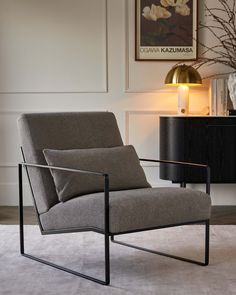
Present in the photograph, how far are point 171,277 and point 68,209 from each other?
603mm

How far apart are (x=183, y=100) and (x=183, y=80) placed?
0.20 metres

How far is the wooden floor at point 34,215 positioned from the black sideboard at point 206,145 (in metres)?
0.28

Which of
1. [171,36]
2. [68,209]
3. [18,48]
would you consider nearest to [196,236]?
[68,209]

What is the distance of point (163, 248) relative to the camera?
3402mm

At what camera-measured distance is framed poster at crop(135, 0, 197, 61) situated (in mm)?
4930

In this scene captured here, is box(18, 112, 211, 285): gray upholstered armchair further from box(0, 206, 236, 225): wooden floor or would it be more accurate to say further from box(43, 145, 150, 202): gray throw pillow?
box(0, 206, 236, 225): wooden floor

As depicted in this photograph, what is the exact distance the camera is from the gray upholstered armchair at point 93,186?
8.83ft

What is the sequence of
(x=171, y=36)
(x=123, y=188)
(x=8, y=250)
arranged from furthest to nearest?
(x=171, y=36), (x=8, y=250), (x=123, y=188)

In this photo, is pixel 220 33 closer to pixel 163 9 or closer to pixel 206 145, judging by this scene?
pixel 163 9

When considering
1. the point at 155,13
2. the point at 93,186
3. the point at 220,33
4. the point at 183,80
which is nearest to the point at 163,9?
the point at 155,13

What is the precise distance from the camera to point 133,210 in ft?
8.79

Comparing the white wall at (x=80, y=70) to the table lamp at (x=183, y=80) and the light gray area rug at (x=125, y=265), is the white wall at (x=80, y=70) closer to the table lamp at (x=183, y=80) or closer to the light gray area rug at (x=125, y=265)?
the table lamp at (x=183, y=80)

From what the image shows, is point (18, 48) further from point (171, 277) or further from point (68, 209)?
point (171, 277)

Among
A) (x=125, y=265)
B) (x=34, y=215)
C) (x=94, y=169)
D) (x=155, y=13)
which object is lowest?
(x=34, y=215)
